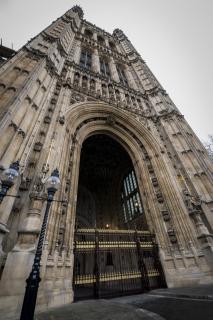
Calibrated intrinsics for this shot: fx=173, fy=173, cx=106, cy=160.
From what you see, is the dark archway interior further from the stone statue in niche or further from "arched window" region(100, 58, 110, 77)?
"arched window" region(100, 58, 110, 77)

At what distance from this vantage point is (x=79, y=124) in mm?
11898

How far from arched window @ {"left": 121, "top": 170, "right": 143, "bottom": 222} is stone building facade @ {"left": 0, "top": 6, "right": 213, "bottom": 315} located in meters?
0.53

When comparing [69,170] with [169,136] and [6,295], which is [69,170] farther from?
[169,136]

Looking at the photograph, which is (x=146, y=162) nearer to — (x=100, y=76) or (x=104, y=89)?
(x=104, y=89)

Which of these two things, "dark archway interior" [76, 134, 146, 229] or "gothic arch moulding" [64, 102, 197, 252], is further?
"dark archway interior" [76, 134, 146, 229]

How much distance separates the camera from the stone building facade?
5.57m

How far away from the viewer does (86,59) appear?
21391 millimetres

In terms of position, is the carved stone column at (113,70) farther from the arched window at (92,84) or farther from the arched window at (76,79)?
the arched window at (76,79)

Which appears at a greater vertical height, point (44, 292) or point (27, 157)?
point (27, 157)

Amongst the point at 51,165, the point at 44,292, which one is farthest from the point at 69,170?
the point at 44,292

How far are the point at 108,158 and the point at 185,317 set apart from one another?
52.5ft

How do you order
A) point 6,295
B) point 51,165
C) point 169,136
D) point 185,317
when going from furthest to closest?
point 169,136 → point 51,165 → point 6,295 → point 185,317

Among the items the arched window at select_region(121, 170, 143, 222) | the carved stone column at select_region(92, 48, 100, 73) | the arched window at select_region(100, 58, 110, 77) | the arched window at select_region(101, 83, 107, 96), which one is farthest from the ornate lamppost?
the arched window at select_region(100, 58, 110, 77)

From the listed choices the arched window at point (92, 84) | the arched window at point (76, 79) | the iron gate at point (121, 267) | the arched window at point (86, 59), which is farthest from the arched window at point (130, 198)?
the arched window at point (86, 59)
